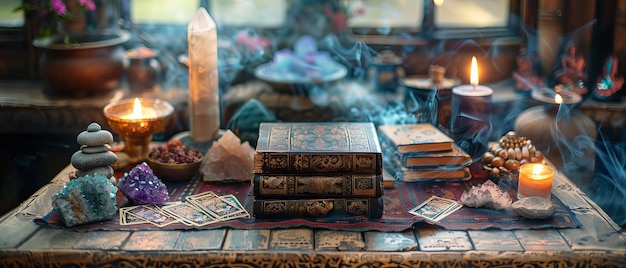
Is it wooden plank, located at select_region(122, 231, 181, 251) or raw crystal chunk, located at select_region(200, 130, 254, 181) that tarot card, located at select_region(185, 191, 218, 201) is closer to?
raw crystal chunk, located at select_region(200, 130, 254, 181)

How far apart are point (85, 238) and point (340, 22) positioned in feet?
8.37

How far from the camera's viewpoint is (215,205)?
7.09ft

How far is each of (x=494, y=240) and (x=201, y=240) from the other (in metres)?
0.83

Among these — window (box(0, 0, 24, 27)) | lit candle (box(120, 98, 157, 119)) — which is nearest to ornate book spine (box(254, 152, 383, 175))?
lit candle (box(120, 98, 157, 119))

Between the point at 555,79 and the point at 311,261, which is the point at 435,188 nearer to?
the point at 311,261

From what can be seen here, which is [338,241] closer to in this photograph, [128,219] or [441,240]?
[441,240]

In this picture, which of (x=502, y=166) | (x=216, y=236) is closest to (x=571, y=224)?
(x=502, y=166)

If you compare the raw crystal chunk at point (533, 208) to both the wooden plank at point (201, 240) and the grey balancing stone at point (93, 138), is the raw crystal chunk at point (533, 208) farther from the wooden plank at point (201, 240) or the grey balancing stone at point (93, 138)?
the grey balancing stone at point (93, 138)

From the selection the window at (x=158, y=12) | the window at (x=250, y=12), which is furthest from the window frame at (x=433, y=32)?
the window at (x=158, y=12)

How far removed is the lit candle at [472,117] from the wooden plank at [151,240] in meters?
1.11

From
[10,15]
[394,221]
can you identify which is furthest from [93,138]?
[10,15]

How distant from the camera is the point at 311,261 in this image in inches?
72.4

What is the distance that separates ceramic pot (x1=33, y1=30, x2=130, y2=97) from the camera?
3.71 metres

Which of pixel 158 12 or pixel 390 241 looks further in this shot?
pixel 158 12
